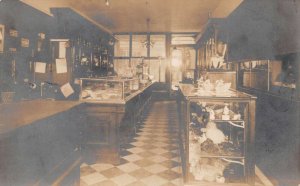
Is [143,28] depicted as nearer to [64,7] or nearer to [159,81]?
[159,81]

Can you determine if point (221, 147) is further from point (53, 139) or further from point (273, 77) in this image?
point (53, 139)

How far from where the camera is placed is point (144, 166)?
4004 millimetres

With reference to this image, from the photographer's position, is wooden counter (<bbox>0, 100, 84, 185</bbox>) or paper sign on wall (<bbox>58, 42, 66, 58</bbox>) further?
paper sign on wall (<bbox>58, 42, 66, 58</bbox>)

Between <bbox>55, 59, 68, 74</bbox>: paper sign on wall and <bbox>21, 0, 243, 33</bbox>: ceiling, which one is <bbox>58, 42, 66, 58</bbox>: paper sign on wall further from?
<bbox>21, 0, 243, 33</bbox>: ceiling

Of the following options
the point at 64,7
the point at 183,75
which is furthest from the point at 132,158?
the point at 183,75

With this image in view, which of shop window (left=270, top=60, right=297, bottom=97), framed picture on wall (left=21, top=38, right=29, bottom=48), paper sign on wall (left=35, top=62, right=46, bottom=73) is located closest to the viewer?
shop window (left=270, top=60, right=297, bottom=97)

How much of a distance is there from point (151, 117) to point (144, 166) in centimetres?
429

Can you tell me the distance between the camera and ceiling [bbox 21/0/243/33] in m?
7.40

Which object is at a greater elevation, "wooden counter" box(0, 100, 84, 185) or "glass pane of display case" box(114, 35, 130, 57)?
"glass pane of display case" box(114, 35, 130, 57)

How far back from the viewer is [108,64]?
11.8 metres

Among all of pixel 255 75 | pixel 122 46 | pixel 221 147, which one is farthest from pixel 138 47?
pixel 221 147

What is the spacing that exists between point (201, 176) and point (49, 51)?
592 centimetres

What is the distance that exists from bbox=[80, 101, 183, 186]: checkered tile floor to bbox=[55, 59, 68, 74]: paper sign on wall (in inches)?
121

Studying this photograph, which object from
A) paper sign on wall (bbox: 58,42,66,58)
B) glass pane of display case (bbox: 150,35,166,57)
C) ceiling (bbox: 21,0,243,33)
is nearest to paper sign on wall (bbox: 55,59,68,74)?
paper sign on wall (bbox: 58,42,66,58)
